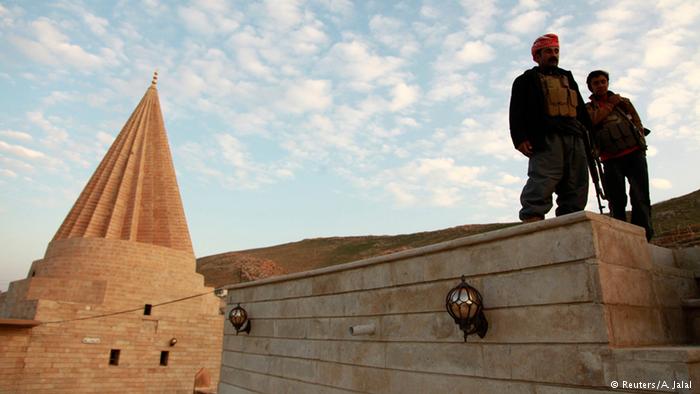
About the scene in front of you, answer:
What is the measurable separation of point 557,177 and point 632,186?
4.44 ft

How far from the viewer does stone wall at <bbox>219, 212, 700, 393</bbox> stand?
9.70 ft

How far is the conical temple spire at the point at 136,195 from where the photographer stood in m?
23.1

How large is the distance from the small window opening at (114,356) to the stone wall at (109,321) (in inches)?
7.6

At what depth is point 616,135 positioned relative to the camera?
4.88m

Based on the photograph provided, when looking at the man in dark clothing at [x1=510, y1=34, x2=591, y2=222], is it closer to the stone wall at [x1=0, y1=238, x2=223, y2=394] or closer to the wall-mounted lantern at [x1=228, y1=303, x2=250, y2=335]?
the wall-mounted lantern at [x1=228, y1=303, x2=250, y2=335]

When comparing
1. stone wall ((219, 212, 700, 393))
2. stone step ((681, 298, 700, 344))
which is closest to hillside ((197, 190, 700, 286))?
stone wall ((219, 212, 700, 393))

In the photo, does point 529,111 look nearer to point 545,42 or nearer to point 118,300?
point 545,42

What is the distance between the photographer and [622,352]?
2707 mm

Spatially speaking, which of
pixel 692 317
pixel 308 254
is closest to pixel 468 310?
pixel 692 317

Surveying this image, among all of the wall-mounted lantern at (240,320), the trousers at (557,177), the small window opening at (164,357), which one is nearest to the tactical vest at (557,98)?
the trousers at (557,177)

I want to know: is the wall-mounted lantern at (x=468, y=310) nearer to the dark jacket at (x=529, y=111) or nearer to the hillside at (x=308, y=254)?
the dark jacket at (x=529, y=111)

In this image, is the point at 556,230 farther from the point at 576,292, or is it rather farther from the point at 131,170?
the point at 131,170

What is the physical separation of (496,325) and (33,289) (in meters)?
21.7

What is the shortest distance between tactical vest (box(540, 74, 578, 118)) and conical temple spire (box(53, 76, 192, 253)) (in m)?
22.8
